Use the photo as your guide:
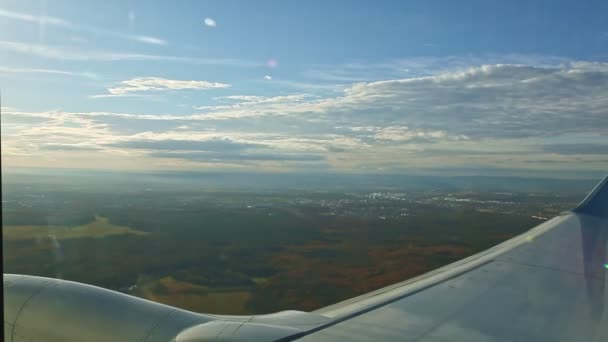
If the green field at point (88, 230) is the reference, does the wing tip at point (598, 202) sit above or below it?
above

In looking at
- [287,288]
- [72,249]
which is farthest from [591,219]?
[72,249]

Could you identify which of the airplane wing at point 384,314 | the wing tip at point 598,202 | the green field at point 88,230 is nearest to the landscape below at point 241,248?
the green field at point 88,230

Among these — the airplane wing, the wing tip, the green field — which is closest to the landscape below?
the green field

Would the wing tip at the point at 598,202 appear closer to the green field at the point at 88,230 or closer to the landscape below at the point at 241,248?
the landscape below at the point at 241,248

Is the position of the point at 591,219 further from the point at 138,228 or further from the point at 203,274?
the point at 138,228

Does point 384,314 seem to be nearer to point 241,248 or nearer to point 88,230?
point 241,248

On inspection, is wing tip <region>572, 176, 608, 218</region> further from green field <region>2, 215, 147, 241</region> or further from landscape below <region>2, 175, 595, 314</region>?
green field <region>2, 215, 147, 241</region>
